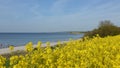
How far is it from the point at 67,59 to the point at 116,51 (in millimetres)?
1558

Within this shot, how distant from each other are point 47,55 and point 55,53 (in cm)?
34

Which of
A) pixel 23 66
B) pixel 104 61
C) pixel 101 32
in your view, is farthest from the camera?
pixel 101 32

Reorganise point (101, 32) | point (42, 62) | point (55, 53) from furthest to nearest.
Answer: point (101, 32)
point (55, 53)
point (42, 62)

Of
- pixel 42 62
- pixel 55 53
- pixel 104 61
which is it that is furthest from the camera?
pixel 55 53

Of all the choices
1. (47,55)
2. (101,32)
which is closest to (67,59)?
(47,55)

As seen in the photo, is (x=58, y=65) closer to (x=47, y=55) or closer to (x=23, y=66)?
(x=23, y=66)

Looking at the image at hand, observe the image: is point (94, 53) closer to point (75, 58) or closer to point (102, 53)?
point (102, 53)

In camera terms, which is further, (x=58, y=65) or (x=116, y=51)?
(x=116, y=51)

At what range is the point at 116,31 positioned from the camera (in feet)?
101

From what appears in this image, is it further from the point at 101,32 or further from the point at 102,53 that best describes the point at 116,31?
the point at 102,53

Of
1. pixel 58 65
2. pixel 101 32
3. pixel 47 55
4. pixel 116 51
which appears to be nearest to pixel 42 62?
pixel 47 55

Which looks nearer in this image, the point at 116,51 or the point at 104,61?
the point at 104,61

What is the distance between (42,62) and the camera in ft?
25.4

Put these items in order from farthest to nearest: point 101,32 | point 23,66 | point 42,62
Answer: point 101,32 → point 42,62 → point 23,66
